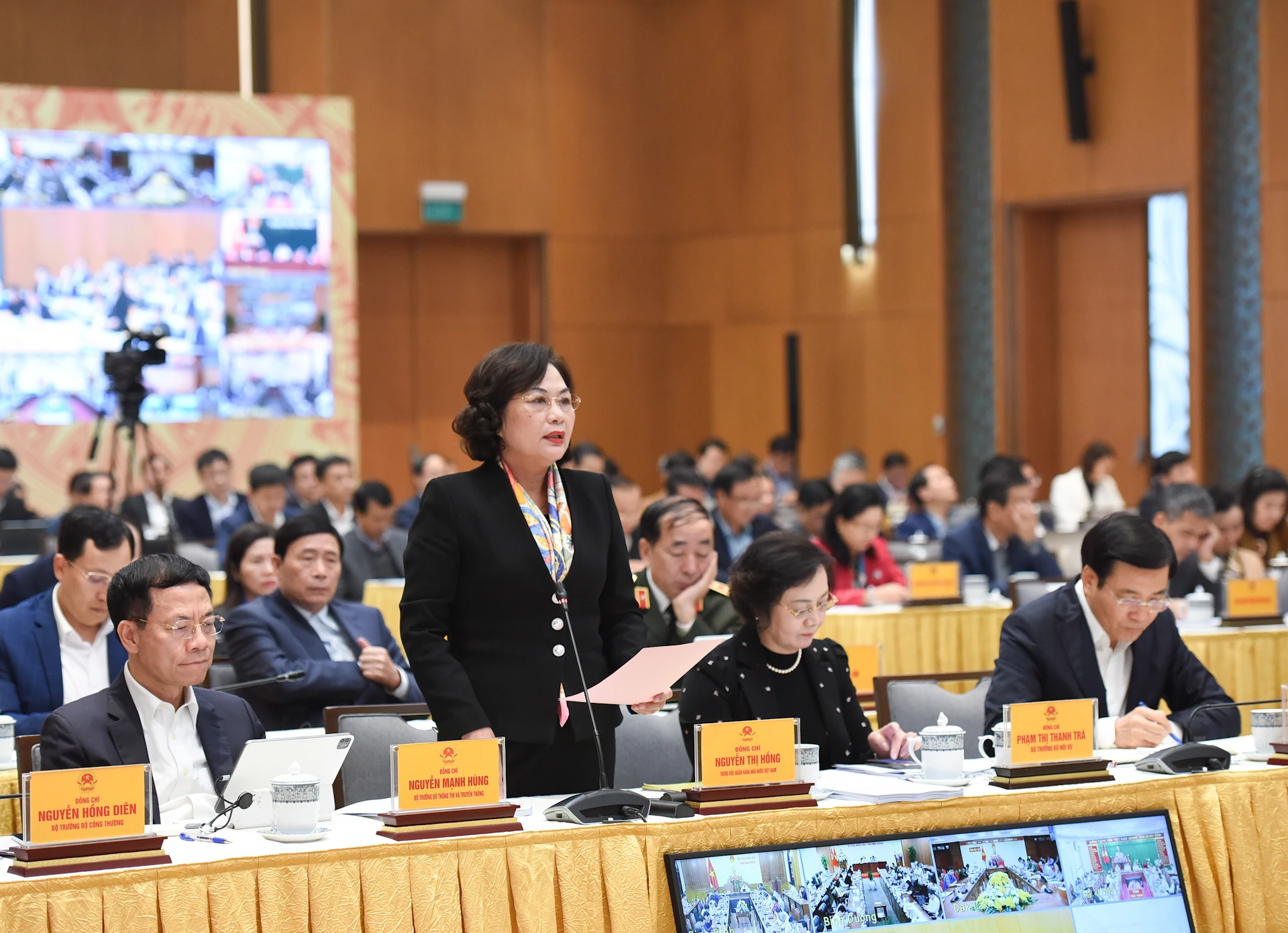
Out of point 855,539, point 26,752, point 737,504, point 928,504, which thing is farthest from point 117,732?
point 928,504

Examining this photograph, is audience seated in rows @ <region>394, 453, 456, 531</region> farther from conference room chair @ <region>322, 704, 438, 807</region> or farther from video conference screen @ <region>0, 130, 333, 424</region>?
conference room chair @ <region>322, 704, 438, 807</region>

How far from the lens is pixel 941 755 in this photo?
2.82 metres

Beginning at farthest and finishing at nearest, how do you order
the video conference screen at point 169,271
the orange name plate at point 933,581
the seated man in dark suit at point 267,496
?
the video conference screen at point 169,271
the seated man in dark suit at point 267,496
the orange name plate at point 933,581

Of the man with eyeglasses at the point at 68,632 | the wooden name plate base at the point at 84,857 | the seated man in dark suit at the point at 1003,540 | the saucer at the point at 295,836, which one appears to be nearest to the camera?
the wooden name plate base at the point at 84,857

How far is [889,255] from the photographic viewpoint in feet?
39.3

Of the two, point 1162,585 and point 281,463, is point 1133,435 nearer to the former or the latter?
point 281,463

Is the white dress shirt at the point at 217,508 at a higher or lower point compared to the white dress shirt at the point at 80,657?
higher

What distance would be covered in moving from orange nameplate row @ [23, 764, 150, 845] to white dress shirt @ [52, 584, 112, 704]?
5.63 feet

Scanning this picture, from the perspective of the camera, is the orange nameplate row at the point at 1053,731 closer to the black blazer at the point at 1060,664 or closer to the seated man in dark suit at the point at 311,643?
the black blazer at the point at 1060,664

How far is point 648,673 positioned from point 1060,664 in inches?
45.2

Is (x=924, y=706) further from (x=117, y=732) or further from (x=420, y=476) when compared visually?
(x=420, y=476)

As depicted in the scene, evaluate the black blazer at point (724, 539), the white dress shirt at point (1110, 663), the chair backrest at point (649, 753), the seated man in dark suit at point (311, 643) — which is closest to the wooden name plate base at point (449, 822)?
the chair backrest at point (649, 753)

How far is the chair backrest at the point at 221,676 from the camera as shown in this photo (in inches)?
159

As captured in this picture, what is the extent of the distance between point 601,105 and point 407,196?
1.84m
